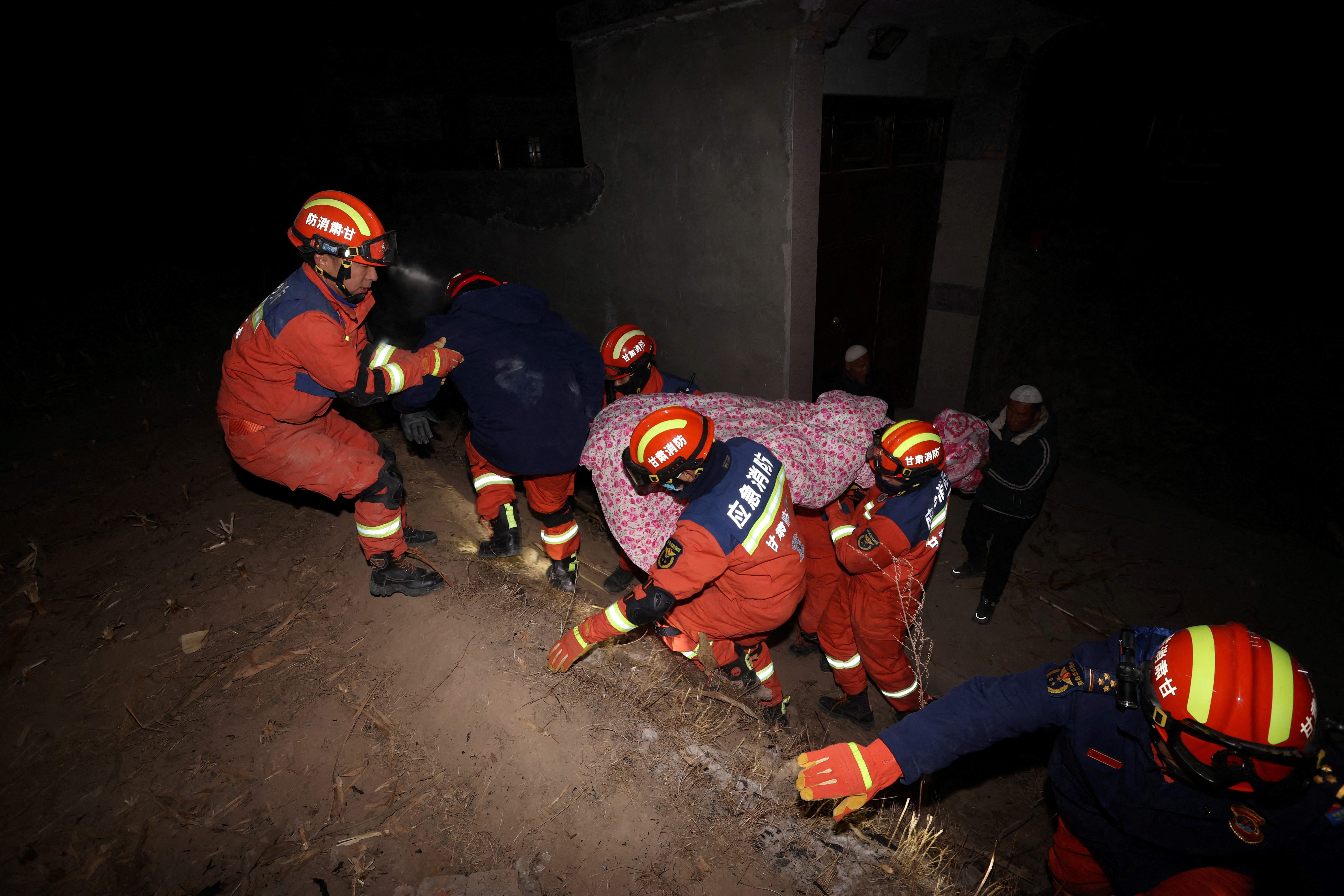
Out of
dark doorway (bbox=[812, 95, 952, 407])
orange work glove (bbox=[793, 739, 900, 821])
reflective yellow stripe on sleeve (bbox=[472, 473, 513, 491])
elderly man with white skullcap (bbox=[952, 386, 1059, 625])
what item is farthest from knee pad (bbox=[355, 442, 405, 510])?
elderly man with white skullcap (bbox=[952, 386, 1059, 625])

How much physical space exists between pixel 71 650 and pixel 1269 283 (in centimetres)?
1741

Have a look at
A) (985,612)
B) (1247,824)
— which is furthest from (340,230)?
(985,612)

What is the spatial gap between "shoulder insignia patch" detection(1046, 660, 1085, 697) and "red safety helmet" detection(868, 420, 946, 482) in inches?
51.8

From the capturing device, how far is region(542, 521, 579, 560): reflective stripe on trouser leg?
418 cm

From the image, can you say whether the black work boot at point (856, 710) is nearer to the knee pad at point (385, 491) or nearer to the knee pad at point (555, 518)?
the knee pad at point (555, 518)

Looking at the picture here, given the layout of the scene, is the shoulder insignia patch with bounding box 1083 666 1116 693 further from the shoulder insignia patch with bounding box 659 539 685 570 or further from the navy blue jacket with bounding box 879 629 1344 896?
the shoulder insignia patch with bounding box 659 539 685 570

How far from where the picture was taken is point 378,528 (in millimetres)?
3504

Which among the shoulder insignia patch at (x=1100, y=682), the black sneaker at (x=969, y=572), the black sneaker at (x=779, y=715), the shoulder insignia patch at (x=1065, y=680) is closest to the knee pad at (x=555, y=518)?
the black sneaker at (x=779, y=715)

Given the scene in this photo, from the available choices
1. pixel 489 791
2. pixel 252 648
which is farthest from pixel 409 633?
pixel 489 791

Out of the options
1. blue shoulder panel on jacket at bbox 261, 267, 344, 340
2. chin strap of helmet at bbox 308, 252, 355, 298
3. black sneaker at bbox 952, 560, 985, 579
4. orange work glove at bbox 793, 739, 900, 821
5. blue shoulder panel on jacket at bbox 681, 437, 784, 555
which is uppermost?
chin strap of helmet at bbox 308, 252, 355, 298

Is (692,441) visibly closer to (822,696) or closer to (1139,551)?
(822,696)

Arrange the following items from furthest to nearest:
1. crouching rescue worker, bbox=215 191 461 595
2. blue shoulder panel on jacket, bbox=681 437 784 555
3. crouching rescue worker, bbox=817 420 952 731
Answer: crouching rescue worker, bbox=817 420 952 731, crouching rescue worker, bbox=215 191 461 595, blue shoulder panel on jacket, bbox=681 437 784 555

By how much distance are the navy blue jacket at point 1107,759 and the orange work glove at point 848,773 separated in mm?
51

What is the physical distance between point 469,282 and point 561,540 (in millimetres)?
1892
